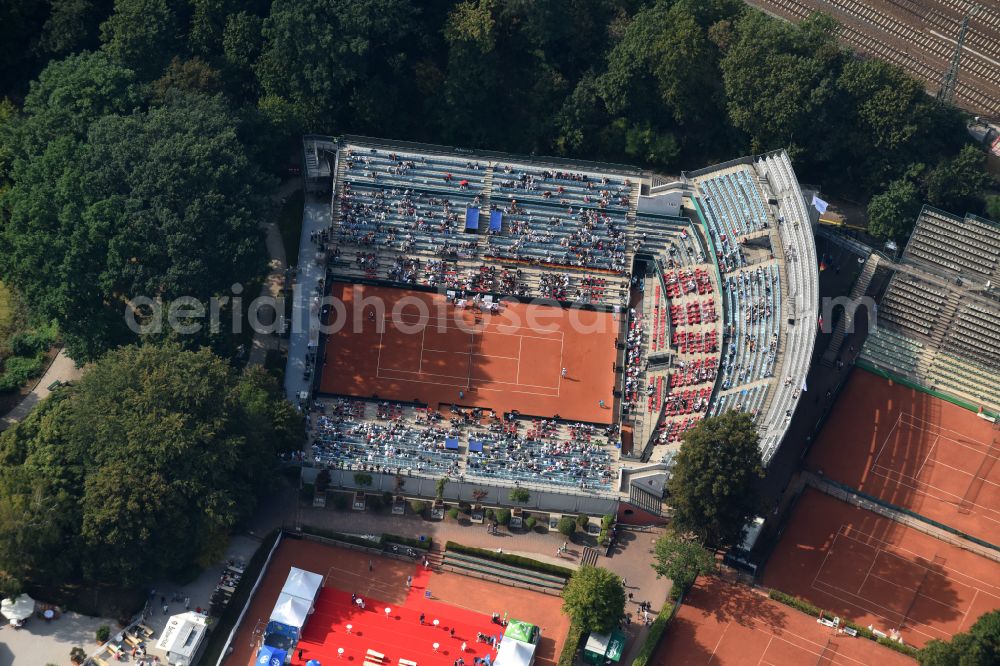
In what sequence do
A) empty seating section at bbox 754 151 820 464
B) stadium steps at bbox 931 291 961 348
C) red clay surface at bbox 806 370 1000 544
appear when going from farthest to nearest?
stadium steps at bbox 931 291 961 348 → red clay surface at bbox 806 370 1000 544 → empty seating section at bbox 754 151 820 464

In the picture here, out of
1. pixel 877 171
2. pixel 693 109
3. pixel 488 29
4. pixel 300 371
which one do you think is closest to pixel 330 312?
pixel 300 371

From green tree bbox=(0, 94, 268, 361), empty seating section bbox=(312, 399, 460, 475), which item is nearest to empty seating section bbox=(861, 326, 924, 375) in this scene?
empty seating section bbox=(312, 399, 460, 475)

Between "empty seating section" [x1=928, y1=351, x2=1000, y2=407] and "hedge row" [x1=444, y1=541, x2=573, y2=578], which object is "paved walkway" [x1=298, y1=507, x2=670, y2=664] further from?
"empty seating section" [x1=928, y1=351, x2=1000, y2=407]

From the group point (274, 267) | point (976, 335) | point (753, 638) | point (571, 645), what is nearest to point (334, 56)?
point (274, 267)

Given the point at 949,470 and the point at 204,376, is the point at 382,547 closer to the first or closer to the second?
the point at 204,376

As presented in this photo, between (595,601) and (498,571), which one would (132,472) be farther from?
(595,601)

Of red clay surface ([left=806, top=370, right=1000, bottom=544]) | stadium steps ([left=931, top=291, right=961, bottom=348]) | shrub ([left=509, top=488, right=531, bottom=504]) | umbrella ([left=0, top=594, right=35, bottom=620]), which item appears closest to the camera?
umbrella ([left=0, top=594, right=35, bottom=620])

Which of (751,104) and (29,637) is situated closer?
(29,637)
